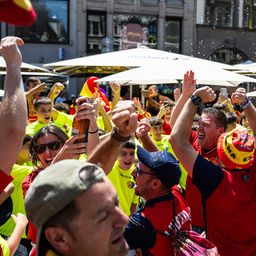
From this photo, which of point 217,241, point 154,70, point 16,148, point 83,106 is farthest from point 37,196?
point 154,70

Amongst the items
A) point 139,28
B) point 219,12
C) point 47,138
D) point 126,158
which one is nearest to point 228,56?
→ point 219,12

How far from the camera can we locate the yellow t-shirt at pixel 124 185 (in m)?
4.47

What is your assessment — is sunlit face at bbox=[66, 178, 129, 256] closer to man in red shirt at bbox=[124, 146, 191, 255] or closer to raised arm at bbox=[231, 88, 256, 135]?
man in red shirt at bbox=[124, 146, 191, 255]

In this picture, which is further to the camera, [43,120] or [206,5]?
[206,5]

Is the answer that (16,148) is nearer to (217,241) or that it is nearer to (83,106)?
(83,106)

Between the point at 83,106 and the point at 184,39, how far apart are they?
2300 centimetres

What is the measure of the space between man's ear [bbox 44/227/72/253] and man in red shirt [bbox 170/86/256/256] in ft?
4.96

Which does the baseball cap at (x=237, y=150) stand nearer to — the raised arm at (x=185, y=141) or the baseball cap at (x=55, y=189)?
Answer: the raised arm at (x=185, y=141)

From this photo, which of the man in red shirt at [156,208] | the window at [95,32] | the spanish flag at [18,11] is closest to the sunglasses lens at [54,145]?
the man in red shirt at [156,208]

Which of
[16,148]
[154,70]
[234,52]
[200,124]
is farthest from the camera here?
[234,52]

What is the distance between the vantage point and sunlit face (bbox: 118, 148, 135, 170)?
458cm

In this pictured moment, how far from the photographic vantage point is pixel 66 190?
5.46ft

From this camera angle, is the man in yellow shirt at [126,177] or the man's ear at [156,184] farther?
the man in yellow shirt at [126,177]

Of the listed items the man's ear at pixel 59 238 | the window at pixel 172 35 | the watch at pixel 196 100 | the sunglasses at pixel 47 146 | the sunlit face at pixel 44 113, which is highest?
the window at pixel 172 35
